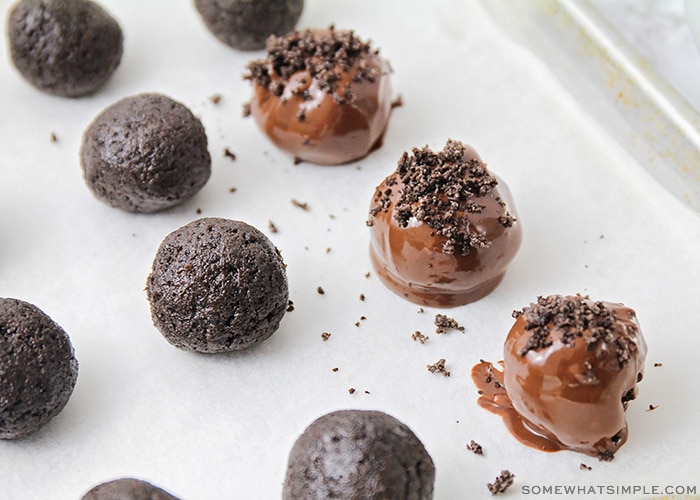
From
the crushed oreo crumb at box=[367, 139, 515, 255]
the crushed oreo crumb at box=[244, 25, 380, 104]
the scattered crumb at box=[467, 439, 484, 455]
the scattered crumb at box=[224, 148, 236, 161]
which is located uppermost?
the crushed oreo crumb at box=[367, 139, 515, 255]

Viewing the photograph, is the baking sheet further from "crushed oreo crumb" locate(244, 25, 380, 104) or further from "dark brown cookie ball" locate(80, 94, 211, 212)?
"crushed oreo crumb" locate(244, 25, 380, 104)

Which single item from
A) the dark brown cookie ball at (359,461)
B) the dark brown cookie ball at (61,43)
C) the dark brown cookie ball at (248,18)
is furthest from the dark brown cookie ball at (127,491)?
the dark brown cookie ball at (248,18)

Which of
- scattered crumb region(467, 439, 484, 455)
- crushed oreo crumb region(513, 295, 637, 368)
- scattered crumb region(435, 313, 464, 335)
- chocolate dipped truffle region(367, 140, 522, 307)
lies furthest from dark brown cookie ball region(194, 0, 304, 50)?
scattered crumb region(467, 439, 484, 455)

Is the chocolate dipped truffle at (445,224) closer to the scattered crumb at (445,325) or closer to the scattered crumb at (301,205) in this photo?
the scattered crumb at (445,325)

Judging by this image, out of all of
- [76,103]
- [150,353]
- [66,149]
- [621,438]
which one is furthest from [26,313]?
[621,438]

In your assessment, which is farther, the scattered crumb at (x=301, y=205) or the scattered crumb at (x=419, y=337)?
the scattered crumb at (x=301, y=205)
